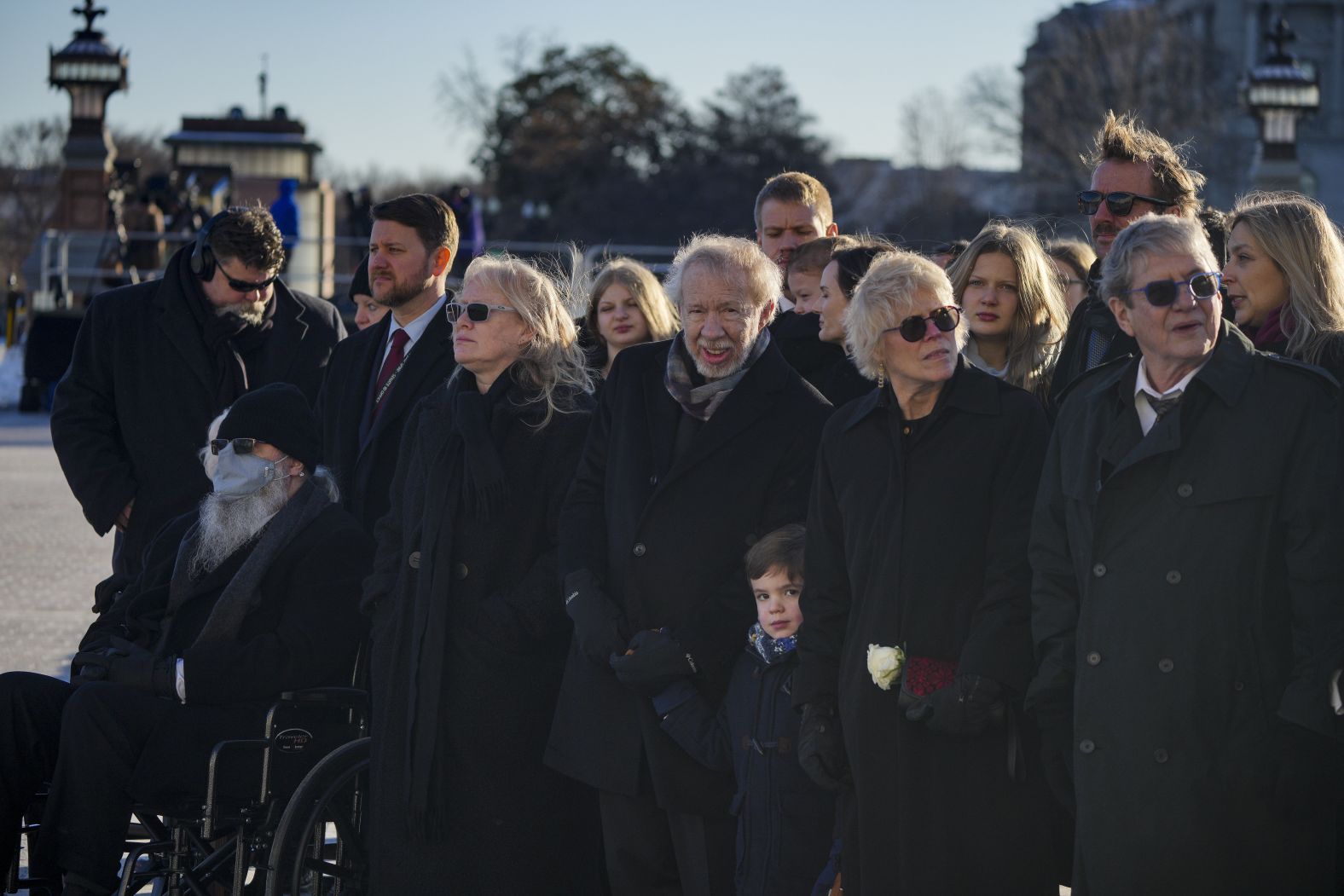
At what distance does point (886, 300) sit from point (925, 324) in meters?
0.13

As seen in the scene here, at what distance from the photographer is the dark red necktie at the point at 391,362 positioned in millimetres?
6430

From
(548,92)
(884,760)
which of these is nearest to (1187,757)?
(884,760)

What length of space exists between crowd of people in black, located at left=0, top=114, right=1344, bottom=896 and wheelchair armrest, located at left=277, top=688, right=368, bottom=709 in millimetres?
109

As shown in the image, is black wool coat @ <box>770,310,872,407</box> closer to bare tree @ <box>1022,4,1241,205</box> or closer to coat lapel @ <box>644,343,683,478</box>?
coat lapel @ <box>644,343,683,478</box>

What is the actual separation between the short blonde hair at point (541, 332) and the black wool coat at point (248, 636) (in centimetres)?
87

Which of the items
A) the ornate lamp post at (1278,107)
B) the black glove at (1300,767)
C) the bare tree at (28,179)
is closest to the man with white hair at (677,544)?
the black glove at (1300,767)

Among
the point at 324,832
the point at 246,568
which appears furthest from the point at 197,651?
the point at 324,832

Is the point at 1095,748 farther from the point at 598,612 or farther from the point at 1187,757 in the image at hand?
the point at 598,612

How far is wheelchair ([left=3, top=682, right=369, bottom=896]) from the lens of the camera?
526 cm

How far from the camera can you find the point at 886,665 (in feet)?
14.2

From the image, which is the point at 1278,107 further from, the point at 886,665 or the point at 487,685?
the point at 886,665

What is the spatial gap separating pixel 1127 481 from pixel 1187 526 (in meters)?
0.18

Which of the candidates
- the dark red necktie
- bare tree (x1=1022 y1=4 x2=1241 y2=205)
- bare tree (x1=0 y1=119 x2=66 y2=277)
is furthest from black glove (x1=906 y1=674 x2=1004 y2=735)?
bare tree (x1=0 y1=119 x2=66 y2=277)

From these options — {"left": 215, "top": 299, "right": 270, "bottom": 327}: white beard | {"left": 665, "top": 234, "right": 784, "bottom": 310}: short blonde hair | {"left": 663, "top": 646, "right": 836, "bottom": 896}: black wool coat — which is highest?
{"left": 665, "top": 234, "right": 784, "bottom": 310}: short blonde hair
